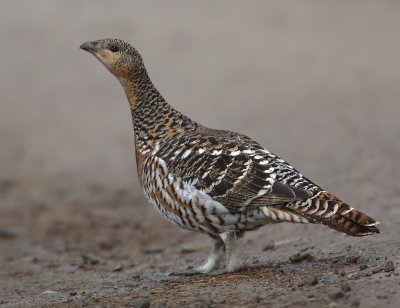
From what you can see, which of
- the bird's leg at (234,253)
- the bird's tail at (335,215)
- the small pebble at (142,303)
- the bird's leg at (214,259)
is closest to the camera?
the small pebble at (142,303)

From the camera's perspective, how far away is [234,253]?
7945 millimetres

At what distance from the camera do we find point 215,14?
2011 cm

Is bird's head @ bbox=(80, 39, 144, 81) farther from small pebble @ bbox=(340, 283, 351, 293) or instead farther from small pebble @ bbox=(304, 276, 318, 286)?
small pebble @ bbox=(340, 283, 351, 293)

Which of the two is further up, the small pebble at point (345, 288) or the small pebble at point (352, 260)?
the small pebble at point (352, 260)

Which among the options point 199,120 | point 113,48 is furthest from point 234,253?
point 199,120

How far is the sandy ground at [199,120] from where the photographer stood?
25.7ft

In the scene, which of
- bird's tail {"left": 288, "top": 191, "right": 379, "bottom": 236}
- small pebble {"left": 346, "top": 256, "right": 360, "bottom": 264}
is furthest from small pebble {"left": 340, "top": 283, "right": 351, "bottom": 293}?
small pebble {"left": 346, "top": 256, "right": 360, "bottom": 264}

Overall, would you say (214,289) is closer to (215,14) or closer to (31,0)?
(215,14)

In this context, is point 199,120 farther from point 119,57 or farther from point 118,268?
point 119,57

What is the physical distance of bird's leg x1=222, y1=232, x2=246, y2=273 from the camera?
7.92 metres

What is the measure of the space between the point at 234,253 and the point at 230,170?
29.3 inches

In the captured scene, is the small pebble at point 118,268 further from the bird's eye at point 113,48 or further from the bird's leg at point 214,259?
the bird's eye at point 113,48

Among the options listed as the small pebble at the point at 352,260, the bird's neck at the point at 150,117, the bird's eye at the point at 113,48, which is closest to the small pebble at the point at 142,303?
the small pebble at the point at 352,260

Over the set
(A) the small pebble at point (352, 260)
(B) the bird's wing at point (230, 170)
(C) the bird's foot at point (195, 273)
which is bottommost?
(C) the bird's foot at point (195, 273)
